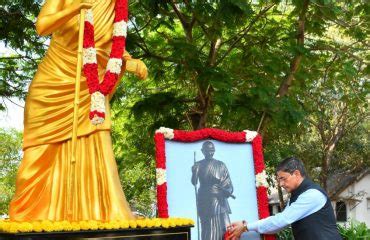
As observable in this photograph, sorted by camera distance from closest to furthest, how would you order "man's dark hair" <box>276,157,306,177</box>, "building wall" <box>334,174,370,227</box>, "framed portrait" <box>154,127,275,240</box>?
"man's dark hair" <box>276,157,306,177</box> < "framed portrait" <box>154,127,275,240</box> < "building wall" <box>334,174,370,227</box>

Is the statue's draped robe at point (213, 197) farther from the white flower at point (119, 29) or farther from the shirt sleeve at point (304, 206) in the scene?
the white flower at point (119, 29)

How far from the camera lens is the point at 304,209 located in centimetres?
466

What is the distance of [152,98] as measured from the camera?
29.8 feet

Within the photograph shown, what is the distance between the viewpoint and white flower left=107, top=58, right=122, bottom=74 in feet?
18.0

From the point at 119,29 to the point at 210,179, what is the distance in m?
1.73

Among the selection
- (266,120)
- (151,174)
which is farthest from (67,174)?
(151,174)

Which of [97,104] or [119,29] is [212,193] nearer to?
[97,104]

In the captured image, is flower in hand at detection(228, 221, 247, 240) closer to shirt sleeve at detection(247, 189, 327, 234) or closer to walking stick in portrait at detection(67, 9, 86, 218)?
shirt sleeve at detection(247, 189, 327, 234)

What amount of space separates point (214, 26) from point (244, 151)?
11.1ft

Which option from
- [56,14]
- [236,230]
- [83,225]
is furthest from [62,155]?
[236,230]

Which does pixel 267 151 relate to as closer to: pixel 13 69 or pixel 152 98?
pixel 152 98

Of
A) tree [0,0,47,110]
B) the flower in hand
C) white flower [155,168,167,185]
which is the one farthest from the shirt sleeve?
tree [0,0,47,110]

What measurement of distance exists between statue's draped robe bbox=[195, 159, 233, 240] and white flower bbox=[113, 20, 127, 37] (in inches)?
58.5

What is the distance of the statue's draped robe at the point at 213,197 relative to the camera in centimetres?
543
